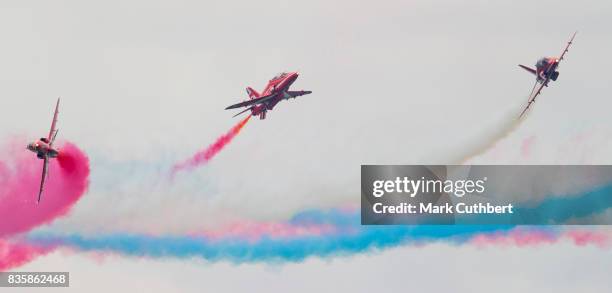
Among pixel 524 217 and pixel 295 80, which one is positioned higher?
pixel 295 80

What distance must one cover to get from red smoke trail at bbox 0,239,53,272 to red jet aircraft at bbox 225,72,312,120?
862 inches

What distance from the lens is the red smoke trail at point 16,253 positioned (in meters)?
191

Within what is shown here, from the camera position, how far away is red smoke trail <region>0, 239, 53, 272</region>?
190625 millimetres

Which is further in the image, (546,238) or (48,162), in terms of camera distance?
(546,238)

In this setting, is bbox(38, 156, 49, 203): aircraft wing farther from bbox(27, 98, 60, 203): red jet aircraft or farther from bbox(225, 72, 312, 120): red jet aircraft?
bbox(225, 72, 312, 120): red jet aircraft

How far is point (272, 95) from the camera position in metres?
194

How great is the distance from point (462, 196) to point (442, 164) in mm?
4001

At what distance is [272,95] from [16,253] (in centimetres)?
2728

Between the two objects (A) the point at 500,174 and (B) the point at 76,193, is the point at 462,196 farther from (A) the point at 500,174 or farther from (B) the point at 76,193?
(B) the point at 76,193

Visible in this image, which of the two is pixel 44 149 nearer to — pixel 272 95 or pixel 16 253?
pixel 16 253

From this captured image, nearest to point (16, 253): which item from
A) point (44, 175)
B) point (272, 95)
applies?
point (44, 175)

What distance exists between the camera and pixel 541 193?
19575cm

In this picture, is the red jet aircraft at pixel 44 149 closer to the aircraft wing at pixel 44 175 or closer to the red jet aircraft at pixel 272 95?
the aircraft wing at pixel 44 175

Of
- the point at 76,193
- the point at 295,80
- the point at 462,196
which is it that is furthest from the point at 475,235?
the point at 76,193
